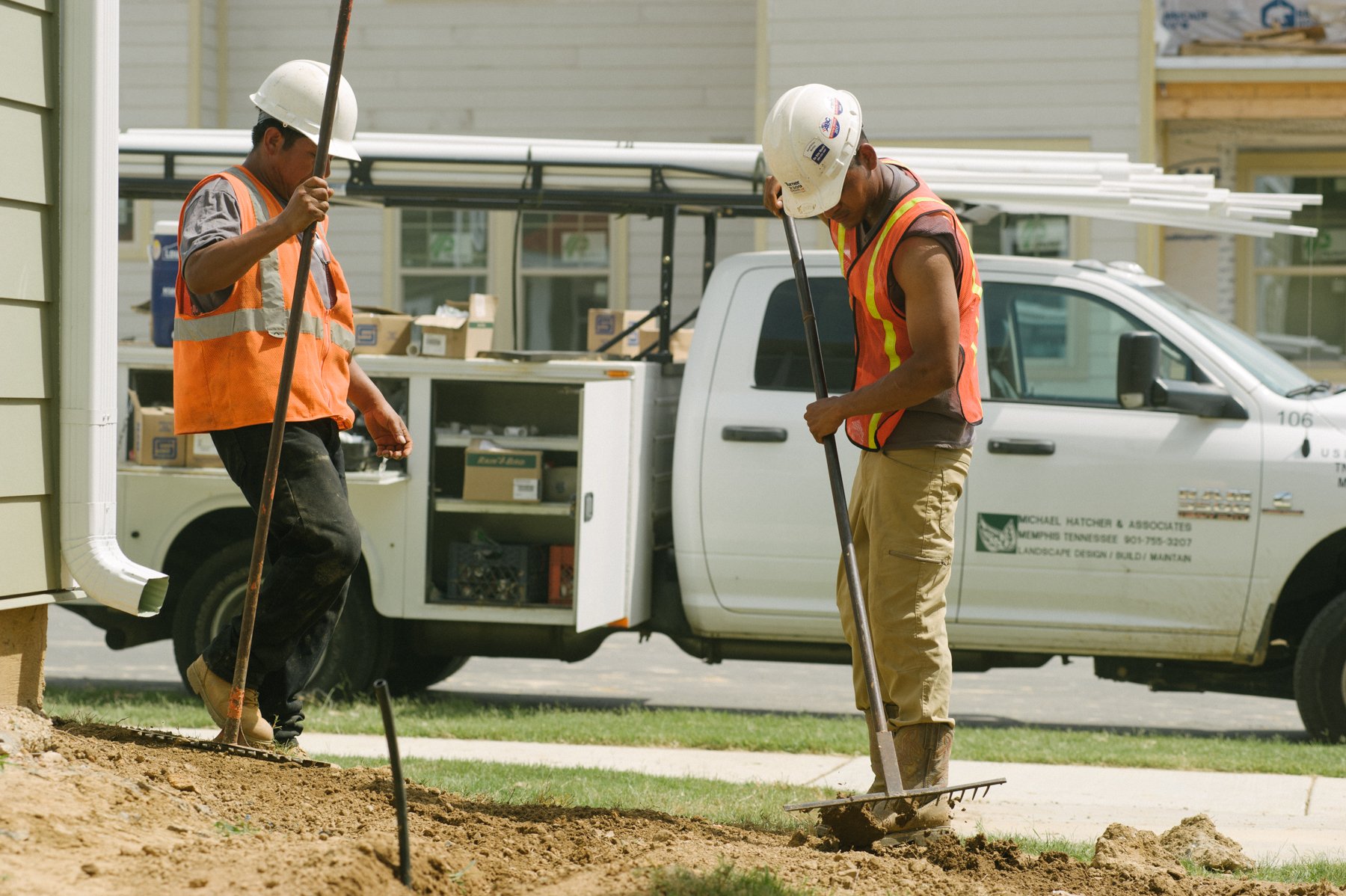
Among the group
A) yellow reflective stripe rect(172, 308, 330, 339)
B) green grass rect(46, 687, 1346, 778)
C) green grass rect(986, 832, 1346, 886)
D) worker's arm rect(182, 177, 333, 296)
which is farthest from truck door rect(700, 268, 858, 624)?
worker's arm rect(182, 177, 333, 296)

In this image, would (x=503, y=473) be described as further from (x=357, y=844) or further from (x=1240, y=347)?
(x=357, y=844)

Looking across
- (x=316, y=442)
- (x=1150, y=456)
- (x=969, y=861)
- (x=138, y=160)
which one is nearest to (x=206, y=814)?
(x=316, y=442)

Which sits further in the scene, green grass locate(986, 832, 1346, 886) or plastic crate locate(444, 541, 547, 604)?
plastic crate locate(444, 541, 547, 604)

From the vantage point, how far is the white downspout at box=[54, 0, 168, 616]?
167 inches

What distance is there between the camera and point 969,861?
156 inches

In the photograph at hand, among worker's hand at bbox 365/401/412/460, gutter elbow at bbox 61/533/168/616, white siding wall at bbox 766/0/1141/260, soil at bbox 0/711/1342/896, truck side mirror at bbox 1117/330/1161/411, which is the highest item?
white siding wall at bbox 766/0/1141/260

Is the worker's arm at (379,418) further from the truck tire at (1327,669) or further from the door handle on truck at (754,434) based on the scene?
the truck tire at (1327,669)

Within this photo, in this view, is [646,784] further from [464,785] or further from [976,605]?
[976,605]

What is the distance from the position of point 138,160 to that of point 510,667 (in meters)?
3.45

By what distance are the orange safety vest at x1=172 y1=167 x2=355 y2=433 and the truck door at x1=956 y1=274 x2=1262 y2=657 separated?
10.6ft

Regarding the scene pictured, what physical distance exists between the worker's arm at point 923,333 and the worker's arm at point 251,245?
1472 mm

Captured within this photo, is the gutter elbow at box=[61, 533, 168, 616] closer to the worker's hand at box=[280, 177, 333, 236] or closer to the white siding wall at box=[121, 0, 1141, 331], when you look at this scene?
the worker's hand at box=[280, 177, 333, 236]

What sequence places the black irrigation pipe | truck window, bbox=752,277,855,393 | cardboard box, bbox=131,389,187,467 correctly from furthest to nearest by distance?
cardboard box, bbox=131,389,187,467 → truck window, bbox=752,277,855,393 → the black irrigation pipe

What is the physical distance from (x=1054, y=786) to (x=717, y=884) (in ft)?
9.41
